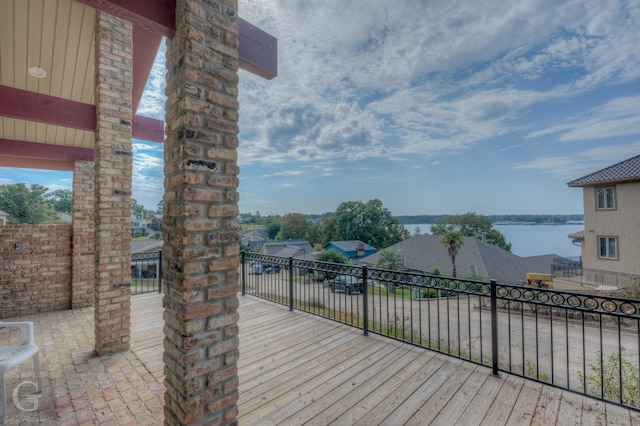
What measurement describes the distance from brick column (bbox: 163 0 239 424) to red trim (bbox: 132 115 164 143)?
2.95 metres

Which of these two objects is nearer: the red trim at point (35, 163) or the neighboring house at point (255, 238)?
the red trim at point (35, 163)

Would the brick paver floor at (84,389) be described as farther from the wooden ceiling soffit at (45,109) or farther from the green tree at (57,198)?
the green tree at (57,198)

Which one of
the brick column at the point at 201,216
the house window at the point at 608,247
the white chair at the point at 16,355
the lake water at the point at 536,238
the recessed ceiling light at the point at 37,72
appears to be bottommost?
the lake water at the point at 536,238

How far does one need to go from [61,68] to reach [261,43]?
2.98 m

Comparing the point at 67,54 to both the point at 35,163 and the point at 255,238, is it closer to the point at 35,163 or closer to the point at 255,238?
the point at 35,163

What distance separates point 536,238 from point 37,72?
269 feet

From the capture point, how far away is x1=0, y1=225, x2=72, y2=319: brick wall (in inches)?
168

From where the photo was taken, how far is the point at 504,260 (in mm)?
23297

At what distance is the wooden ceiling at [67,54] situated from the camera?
4.83ft

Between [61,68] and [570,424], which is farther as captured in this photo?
[61,68]

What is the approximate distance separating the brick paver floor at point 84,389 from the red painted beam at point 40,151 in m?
3.28

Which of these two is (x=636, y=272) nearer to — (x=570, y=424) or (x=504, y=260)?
(x=504, y=260)

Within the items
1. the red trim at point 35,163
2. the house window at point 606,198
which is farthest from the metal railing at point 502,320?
the house window at point 606,198

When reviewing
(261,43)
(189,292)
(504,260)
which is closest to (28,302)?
(189,292)
